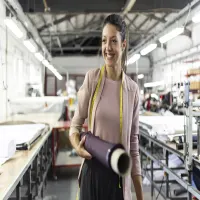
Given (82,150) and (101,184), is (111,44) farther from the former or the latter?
(101,184)

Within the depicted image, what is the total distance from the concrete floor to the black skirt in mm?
2690

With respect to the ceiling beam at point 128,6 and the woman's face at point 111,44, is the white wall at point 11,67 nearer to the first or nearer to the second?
the ceiling beam at point 128,6

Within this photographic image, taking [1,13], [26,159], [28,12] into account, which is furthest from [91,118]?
[1,13]

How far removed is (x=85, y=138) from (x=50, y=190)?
10.6ft

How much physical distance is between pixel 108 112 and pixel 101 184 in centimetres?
26

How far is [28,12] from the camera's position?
193 inches

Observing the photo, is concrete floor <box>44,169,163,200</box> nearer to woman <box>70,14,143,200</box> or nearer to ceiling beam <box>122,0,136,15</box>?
woman <box>70,14,143,200</box>

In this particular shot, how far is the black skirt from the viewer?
95cm

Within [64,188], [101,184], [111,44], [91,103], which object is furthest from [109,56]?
[64,188]

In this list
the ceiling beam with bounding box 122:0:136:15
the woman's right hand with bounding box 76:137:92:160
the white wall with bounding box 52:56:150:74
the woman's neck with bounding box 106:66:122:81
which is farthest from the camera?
the white wall with bounding box 52:56:150:74

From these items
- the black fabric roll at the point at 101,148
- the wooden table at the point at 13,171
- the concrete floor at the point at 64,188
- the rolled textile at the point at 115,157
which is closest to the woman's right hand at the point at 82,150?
the black fabric roll at the point at 101,148

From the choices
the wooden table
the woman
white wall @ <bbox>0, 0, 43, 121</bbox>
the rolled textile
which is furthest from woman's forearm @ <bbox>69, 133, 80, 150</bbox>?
white wall @ <bbox>0, 0, 43, 121</bbox>

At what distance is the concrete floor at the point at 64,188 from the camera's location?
3.54m

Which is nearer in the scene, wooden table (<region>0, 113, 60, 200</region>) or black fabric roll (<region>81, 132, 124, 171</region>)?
black fabric roll (<region>81, 132, 124, 171</region>)
